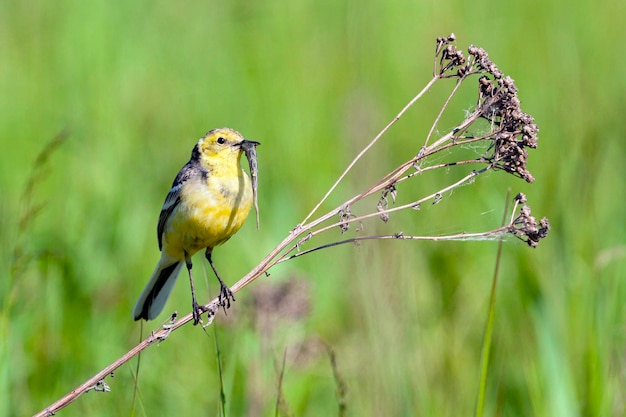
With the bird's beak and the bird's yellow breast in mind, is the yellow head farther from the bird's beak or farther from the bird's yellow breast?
the bird's beak

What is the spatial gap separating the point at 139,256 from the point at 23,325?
1448mm

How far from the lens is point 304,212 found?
22.8ft

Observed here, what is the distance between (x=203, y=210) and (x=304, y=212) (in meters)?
3.03

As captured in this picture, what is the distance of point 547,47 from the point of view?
9.22 metres

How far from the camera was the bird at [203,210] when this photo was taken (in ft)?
12.9

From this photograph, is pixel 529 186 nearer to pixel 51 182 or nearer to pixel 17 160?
pixel 51 182

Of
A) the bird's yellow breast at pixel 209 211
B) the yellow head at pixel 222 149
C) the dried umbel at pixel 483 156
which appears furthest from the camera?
the yellow head at pixel 222 149

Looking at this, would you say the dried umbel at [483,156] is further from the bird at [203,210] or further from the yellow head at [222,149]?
the yellow head at [222,149]

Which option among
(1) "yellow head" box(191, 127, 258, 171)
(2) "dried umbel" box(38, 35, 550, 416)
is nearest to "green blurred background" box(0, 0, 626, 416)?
(2) "dried umbel" box(38, 35, 550, 416)

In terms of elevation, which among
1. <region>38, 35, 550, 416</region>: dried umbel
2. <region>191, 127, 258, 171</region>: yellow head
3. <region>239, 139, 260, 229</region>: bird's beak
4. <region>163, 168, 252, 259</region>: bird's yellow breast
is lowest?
<region>38, 35, 550, 416</region>: dried umbel

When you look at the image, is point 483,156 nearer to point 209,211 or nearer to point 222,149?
point 209,211

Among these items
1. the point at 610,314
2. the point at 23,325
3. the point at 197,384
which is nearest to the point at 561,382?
the point at 610,314

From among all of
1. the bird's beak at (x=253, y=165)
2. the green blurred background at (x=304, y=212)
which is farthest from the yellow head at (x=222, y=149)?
the green blurred background at (x=304, y=212)

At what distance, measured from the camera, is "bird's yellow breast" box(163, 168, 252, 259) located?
3.93m
